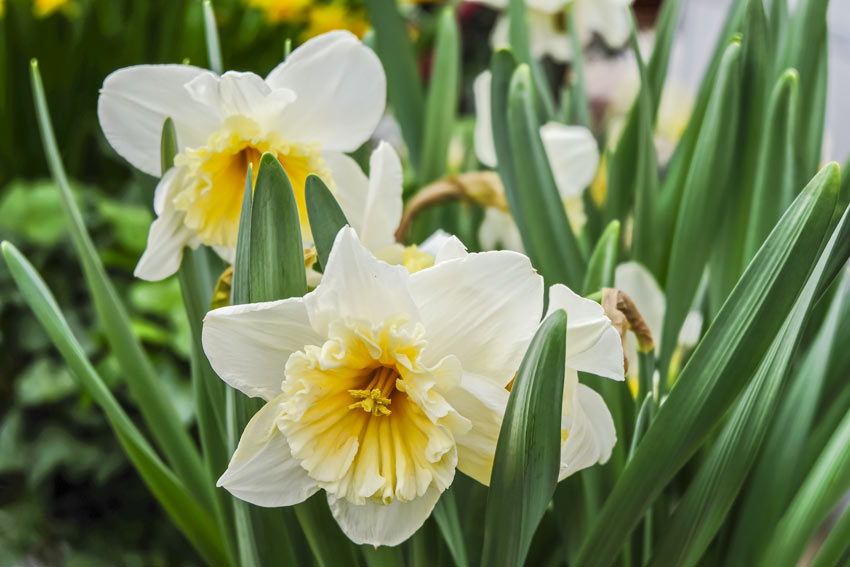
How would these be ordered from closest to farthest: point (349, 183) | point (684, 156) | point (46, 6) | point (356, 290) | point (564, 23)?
point (356, 290) < point (349, 183) < point (684, 156) < point (564, 23) < point (46, 6)

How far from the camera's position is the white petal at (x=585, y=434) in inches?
11.4

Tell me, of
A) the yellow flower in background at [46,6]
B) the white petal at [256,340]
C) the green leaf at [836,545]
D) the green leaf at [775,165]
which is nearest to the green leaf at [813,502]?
the green leaf at [836,545]

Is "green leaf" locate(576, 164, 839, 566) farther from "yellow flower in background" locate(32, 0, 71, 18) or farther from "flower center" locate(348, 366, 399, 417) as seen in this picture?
→ "yellow flower in background" locate(32, 0, 71, 18)

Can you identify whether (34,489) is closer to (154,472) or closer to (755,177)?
(154,472)

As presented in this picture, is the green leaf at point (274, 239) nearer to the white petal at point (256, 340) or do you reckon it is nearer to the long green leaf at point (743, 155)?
the white petal at point (256, 340)

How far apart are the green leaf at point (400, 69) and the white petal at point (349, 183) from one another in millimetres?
222

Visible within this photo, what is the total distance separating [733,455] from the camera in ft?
1.06

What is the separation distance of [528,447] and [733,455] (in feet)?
0.36

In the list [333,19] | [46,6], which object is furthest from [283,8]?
[46,6]

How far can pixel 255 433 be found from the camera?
283 millimetres

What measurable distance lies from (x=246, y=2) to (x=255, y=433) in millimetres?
1107

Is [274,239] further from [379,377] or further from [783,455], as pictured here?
[783,455]

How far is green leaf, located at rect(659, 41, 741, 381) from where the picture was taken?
1.32 feet

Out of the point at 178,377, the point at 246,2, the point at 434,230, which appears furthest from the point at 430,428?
the point at 246,2
